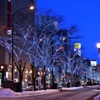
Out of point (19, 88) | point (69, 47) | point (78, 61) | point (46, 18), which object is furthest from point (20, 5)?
point (19, 88)

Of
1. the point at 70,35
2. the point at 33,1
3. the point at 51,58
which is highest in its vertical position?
the point at 33,1

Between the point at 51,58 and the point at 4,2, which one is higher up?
the point at 4,2

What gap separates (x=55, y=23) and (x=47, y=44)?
4.88m

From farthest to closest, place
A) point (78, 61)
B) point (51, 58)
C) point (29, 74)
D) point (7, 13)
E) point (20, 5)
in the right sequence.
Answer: point (78, 61)
point (29, 74)
point (20, 5)
point (7, 13)
point (51, 58)

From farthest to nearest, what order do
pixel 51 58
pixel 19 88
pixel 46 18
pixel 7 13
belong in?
pixel 7 13, pixel 51 58, pixel 46 18, pixel 19 88

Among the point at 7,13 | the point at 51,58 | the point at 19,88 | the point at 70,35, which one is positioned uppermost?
the point at 7,13

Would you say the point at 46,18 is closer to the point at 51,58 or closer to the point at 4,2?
the point at 51,58

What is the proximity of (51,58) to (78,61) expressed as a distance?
4088 centimetres

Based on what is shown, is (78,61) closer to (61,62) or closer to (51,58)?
(61,62)

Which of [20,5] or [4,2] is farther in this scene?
[20,5]

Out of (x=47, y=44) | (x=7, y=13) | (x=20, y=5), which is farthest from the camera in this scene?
(x=20, y=5)

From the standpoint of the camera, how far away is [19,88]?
4572cm

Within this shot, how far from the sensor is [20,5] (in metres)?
87.4

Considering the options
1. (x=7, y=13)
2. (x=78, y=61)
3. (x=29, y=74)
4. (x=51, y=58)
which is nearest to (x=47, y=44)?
(x=51, y=58)
